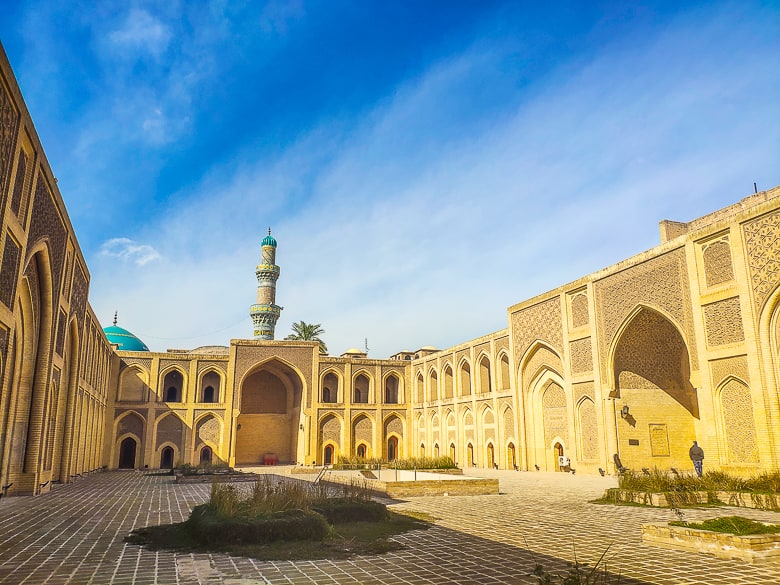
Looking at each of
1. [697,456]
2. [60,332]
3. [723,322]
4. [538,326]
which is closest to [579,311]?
[538,326]

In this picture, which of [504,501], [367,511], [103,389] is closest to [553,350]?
[504,501]

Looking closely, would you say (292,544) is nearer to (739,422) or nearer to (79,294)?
(739,422)

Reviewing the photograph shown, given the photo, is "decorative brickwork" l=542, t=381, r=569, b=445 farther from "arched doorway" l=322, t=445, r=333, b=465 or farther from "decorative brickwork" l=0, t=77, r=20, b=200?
"decorative brickwork" l=0, t=77, r=20, b=200

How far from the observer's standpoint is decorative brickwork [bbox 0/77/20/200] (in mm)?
8955

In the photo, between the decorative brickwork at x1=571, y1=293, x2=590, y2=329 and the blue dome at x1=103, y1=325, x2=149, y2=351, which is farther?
the blue dome at x1=103, y1=325, x2=149, y2=351

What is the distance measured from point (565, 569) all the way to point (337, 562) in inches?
83.7

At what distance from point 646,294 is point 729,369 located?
3.62 metres

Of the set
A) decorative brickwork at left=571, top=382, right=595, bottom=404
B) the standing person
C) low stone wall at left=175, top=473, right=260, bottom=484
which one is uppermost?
decorative brickwork at left=571, top=382, right=595, bottom=404

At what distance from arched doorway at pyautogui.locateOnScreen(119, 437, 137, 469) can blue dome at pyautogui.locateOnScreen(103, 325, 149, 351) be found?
22.0ft

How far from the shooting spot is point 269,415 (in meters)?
33.2

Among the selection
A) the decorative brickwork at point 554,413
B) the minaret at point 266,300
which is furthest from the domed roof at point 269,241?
the decorative brickwork at point 554,413

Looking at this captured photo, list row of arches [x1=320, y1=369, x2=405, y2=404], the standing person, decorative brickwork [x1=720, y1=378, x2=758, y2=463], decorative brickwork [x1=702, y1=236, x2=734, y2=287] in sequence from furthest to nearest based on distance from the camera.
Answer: row of arches [x1=320, y1=369, x2=405, y2=404], decorative brickwork [x1=702, y1=236, x2=734, y2=287], the standing person, decorative brickwork [x1=720, y1=378, x2=758, y2=463]

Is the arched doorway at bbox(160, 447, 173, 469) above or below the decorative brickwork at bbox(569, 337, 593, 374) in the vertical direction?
below

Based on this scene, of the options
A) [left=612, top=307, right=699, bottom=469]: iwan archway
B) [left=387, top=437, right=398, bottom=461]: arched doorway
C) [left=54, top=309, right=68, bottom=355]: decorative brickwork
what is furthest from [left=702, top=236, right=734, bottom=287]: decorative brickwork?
[left=387, top=437, right=398, bottom=461]: arched doorway
